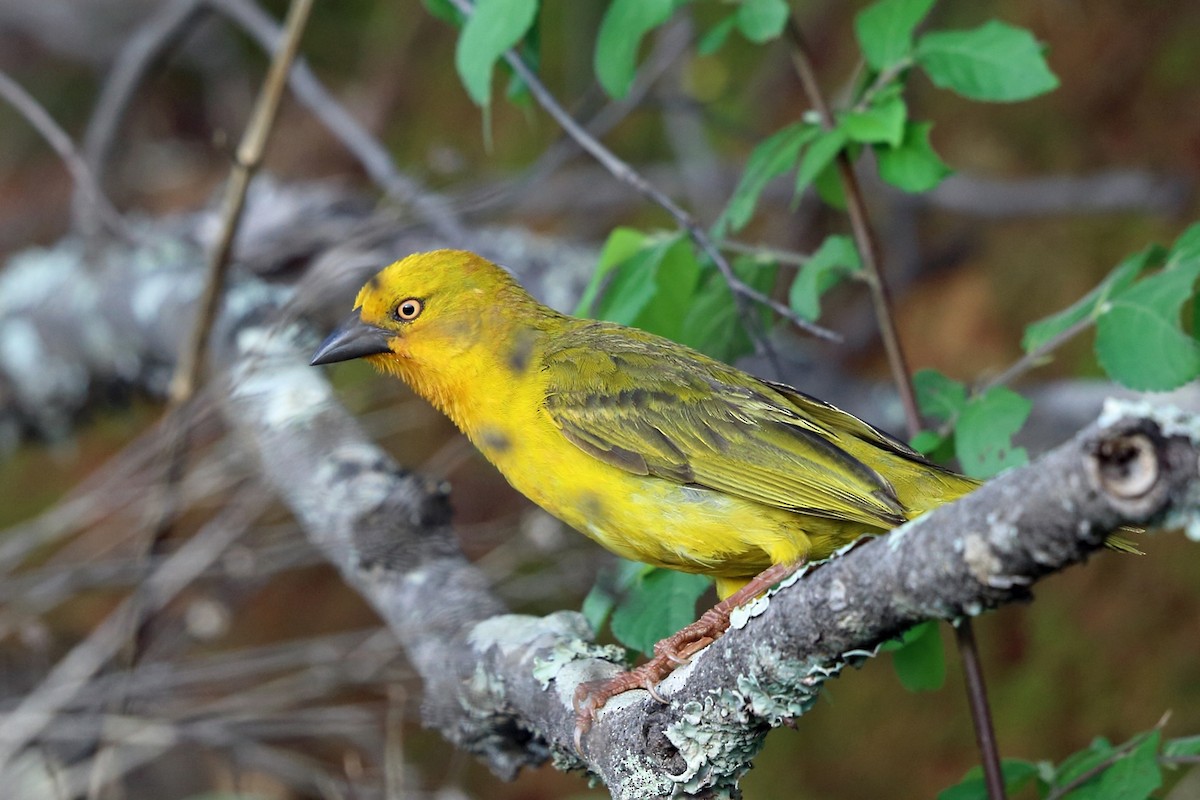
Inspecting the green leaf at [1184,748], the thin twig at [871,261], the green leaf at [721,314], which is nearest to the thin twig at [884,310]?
the thin twig at [871,261]

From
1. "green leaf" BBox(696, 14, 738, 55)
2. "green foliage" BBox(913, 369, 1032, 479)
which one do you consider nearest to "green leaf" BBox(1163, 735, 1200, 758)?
"green foliage" BBox(913, 369, 1032, 479)

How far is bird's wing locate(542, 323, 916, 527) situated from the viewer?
254 cm

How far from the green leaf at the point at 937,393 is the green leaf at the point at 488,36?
1.17m

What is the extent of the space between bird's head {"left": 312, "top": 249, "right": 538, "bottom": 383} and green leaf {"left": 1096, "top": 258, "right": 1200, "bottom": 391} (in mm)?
1462

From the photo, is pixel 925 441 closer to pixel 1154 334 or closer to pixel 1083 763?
pixel 1154 334

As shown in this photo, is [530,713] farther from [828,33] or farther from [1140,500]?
[828,33]

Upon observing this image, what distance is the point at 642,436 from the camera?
2744 millimetres

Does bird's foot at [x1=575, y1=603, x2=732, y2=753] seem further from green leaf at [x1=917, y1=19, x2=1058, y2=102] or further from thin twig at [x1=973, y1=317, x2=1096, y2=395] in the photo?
green leaf at [x1=917, y1=19, x2=1058, y2=102]

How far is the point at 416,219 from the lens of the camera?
3518 mm

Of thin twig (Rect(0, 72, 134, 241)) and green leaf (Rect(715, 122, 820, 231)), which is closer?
green leaf (Rect(715, 122, 820, 231))

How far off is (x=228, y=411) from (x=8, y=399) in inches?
78.0

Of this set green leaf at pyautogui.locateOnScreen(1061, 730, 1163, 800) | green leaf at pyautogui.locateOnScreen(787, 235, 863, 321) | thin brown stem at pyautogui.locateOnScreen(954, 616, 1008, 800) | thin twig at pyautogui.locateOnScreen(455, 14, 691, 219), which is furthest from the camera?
thin twig at pyautogui.locateOnScreen(455, 14, 691, 219)

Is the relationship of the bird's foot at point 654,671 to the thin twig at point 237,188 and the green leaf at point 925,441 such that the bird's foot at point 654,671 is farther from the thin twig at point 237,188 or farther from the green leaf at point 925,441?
the thin twig at point 237,188

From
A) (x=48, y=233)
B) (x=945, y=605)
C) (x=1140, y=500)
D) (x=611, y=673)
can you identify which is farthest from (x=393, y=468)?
(x=48, y=233)
